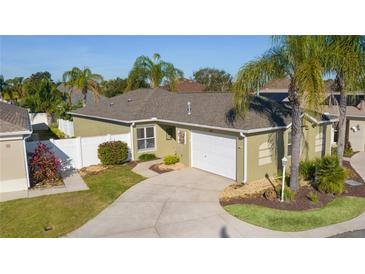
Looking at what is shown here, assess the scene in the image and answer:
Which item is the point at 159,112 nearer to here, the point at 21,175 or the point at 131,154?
the point at 131,154

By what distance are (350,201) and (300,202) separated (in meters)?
1.95

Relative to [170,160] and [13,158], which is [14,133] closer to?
[13,158]

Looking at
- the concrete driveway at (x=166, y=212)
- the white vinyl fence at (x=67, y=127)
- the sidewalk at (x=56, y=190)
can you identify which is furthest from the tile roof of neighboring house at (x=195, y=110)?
the sidewalk at (x=56, y=190)

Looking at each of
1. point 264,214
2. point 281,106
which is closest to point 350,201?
point 264,214

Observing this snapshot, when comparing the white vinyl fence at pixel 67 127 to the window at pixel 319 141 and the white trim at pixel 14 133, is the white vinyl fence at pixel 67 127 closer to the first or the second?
the white trim at pixel 14 133

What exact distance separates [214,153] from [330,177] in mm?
5252

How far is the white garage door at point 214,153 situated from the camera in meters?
13.7

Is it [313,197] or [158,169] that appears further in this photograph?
[158,169]

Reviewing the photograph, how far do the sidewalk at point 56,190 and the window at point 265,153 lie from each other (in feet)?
25.8

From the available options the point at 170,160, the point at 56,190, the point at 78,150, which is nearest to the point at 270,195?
the point at 170,160

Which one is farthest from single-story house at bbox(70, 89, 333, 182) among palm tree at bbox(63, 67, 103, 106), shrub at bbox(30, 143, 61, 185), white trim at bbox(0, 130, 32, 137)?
palm tree at bbox(63, 67, 103, 106)

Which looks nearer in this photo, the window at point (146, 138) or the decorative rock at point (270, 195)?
the decorative rock at point (270, 195)

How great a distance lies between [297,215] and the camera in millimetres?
9852

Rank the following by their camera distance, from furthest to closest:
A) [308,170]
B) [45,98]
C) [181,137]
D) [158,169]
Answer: [45,98], [181,137], [158,169], [308,170]
